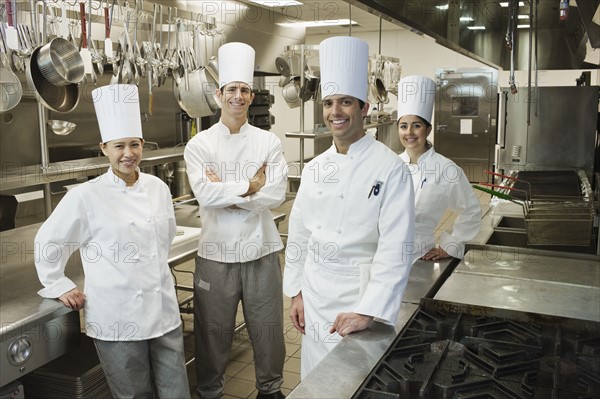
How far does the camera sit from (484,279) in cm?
167

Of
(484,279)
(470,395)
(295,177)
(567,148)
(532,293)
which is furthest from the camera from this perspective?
(295,177)

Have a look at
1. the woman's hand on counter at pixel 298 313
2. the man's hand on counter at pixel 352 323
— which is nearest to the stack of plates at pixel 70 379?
the woman's hand on counter at pixel 298 313

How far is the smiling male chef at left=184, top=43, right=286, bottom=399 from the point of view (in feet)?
8.10

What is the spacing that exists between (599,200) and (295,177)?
9.59ft

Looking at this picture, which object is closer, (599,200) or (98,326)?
(98,326)

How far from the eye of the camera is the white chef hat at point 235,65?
2.54 metres

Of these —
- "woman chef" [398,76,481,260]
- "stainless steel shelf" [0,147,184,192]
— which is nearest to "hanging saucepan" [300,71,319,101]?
"stainless steel shelf" [0,147,184,192]

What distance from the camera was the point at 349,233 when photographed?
1608 mm

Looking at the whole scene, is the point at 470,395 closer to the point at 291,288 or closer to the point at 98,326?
the point at 291,288

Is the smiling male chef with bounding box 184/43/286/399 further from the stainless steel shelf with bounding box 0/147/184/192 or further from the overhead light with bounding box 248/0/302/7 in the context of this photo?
the overhead light with bounding box 248/0/302/7

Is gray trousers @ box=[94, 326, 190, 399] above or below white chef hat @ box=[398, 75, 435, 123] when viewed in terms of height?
below

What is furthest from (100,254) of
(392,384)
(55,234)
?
(392,384)

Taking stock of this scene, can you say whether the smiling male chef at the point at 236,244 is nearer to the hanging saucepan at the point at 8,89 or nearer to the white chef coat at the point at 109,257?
the white chef coat at the point at 109,257

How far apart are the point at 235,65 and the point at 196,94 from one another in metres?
0.44
